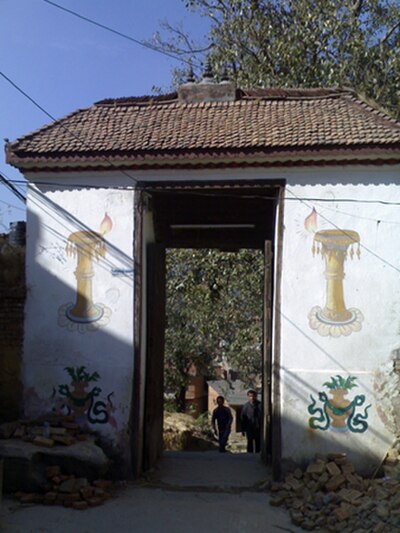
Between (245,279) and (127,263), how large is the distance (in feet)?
27.2

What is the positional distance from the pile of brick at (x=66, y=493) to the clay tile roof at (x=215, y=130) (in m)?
4.63

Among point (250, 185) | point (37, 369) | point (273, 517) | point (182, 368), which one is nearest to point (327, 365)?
point (273, 517)

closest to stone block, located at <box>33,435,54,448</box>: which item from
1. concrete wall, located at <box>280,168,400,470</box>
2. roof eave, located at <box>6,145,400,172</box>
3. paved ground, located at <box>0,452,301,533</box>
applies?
paved ground, located at <box>0,452,301,533</box>

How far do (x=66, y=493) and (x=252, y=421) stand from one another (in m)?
6.01

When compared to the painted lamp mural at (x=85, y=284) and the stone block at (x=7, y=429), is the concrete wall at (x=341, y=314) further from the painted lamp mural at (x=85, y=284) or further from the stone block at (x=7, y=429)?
the stone block at (x=7, y=429)

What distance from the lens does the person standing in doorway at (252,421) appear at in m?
12.9

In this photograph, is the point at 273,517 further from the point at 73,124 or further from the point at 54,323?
the point at 73,124

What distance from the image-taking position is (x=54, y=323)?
9250mm

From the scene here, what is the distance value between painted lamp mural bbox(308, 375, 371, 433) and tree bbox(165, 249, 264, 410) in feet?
26.7

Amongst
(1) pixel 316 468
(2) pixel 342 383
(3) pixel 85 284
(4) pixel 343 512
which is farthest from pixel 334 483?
(3) pixel 85 284

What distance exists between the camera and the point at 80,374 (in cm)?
909

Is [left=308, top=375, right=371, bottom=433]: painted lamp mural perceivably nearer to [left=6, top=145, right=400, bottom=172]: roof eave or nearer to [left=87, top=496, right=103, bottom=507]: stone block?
[left=87, top=496, right=103, bottom=507]: stone block

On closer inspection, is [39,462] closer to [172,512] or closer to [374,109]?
[172,512]

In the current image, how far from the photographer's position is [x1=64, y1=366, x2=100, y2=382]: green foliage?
356 inches
